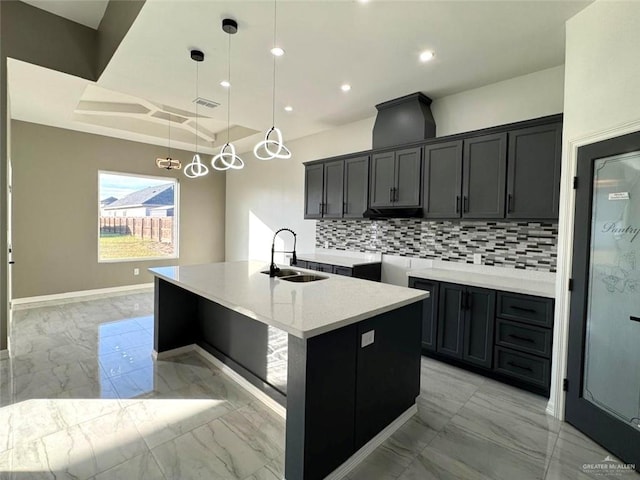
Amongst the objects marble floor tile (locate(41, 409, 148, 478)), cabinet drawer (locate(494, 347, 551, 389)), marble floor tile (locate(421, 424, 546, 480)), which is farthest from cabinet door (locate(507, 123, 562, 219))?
marble floor tile (locate(41, 409, 148, 478))

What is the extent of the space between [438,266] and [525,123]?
1.78m

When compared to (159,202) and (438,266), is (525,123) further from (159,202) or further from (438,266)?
(159,202)

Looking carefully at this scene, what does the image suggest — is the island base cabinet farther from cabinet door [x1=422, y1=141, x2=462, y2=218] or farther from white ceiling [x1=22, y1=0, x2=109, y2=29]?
white ceiling [x1=22, y1=0, x2=109, y2=29]

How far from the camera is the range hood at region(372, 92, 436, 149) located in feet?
12.4

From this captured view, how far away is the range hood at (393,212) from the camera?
3718 mm

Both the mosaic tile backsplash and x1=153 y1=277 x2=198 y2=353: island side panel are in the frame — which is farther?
x1=153 y1=277 x2=198 y2=353: island side panel

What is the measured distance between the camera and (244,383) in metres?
2.72

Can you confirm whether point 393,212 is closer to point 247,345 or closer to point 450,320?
point 450,320

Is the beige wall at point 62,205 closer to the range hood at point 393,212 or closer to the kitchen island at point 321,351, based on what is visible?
the kitchen island at point 321,351

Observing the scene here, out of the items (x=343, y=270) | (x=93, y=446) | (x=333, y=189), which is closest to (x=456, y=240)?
(x=343, y=270)

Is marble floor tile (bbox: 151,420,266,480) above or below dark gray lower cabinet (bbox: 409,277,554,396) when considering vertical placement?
below

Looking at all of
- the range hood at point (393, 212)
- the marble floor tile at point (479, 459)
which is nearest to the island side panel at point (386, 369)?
the marble floor tile at point (479, 459)

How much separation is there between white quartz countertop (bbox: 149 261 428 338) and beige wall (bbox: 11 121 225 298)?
3847mm

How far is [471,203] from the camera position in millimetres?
3248
